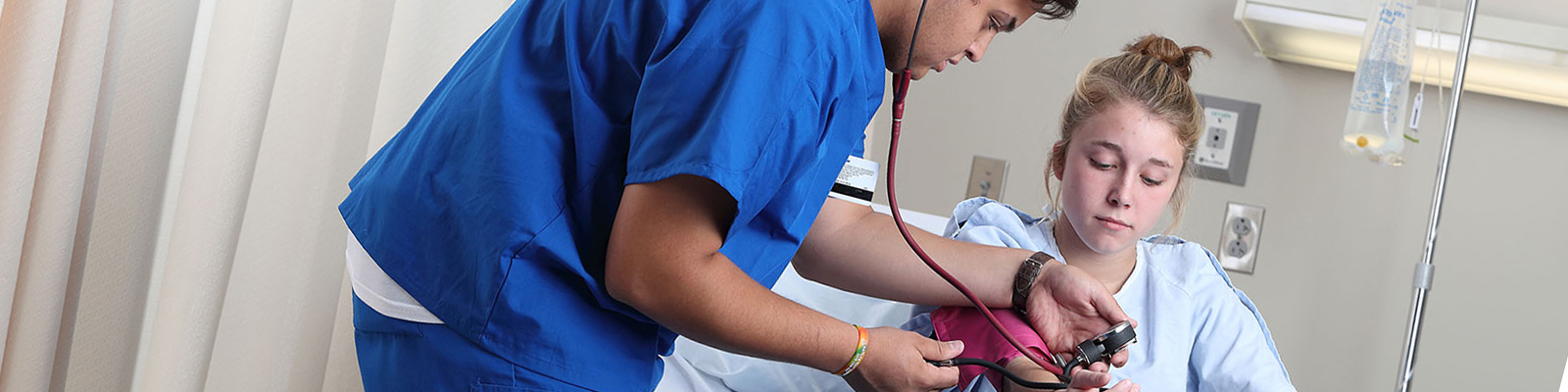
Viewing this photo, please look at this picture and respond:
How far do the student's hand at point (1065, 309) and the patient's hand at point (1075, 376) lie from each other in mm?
56

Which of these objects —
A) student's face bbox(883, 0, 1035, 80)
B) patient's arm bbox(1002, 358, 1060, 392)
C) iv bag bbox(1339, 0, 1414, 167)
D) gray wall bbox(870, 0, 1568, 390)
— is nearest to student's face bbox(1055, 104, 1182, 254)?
patient's arm bbox(1002, 358, 1060, 392)

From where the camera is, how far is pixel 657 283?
0.86m

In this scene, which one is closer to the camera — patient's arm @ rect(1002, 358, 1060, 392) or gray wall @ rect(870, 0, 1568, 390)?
patient's arm @ rect(1002, 358, 1060, 392)

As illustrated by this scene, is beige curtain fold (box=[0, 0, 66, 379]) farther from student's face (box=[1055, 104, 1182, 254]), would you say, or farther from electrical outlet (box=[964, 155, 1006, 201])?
electrical outlet (box=[964, 155, 1006, 201])

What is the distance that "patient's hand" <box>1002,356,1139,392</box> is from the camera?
1.16 m

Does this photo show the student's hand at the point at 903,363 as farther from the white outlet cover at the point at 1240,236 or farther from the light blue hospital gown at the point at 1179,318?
the white outlet cover at the point at 1240,236

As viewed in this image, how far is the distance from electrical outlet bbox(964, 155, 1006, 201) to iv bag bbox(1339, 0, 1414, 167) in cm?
70

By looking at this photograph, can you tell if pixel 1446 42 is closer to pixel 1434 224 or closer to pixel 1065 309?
pixel 1434 224

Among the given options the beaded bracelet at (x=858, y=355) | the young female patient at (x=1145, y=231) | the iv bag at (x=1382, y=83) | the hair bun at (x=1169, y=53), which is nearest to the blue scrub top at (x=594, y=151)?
the beaded bracelet at (x=858, y=355)

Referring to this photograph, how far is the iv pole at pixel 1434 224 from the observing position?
191cm

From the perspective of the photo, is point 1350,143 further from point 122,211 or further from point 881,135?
point 122,211

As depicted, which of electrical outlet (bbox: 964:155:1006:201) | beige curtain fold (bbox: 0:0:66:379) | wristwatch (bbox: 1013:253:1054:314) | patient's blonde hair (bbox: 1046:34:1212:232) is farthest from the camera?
electrical outlet (bbox: 964:155:1006:201)

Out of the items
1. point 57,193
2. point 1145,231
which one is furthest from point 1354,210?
point 57,193

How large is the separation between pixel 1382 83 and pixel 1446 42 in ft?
0.80
